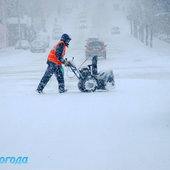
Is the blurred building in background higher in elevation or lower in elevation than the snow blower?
higher

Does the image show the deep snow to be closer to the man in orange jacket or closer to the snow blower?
the snow blower

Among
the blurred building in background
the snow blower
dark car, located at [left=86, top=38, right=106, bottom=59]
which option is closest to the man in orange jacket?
the snow blower

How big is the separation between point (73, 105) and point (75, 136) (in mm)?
2725

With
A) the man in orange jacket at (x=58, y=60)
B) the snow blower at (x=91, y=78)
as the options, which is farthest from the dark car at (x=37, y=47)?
the snow blower at (x=91, y=78)

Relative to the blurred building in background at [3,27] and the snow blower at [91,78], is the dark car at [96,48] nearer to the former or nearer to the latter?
the snow blower at [91,78]

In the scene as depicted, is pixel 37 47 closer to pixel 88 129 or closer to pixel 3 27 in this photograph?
pixel 3 27

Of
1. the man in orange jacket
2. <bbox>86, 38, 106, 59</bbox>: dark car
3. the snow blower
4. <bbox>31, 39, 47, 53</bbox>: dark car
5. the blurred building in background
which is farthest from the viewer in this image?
the blurred building in background

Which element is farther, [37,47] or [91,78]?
[37,47]

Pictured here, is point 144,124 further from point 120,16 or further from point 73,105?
point 120,16

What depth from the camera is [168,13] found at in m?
42.3

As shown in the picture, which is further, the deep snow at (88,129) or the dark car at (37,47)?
the dark car at (37,47)

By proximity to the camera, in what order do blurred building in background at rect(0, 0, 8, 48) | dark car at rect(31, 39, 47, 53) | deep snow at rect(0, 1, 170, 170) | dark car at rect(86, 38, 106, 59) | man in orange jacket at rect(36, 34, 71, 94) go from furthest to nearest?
blurred building in background at rect(0, 0, 8, 48), dark car at rect(31, 39, 47, 53), dark car at rect(86, 38, 106, 59), man in orange jacket at rect(36, 34, 71, 94), deep snow at rect(0, 1, 170, 170)

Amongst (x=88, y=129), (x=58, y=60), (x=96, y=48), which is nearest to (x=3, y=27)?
(x=96, y=48)

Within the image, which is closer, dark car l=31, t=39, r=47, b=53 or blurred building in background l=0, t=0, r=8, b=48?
dark car l=31, t=39, r=47, b=53
